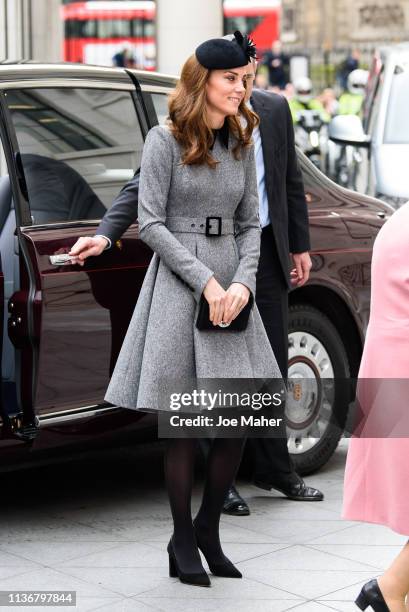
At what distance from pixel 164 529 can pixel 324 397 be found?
1.25m

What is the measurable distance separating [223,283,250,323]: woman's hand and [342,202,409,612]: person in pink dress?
664 millimetres

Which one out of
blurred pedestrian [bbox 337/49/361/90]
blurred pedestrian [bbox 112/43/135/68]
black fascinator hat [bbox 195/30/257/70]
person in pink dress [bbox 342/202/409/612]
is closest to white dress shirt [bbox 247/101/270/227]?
black fascinator hat [bbox 195/30/257/70]

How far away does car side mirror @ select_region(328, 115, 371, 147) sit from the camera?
1072 centimetres

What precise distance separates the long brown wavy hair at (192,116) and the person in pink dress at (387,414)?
887 millimetres

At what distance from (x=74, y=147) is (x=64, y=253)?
535 millimetres

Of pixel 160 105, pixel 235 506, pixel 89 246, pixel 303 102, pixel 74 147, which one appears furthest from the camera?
pixel 303 102

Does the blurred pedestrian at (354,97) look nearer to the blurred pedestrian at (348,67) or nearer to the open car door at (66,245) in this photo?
the blurred pedestrian at (348,67)

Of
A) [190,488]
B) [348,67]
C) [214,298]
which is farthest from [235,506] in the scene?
[348,67]

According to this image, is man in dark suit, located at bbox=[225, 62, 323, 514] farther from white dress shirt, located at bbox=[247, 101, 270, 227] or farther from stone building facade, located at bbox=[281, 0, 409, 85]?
stone building facade, located at bbox=[281, 0, 409, 85]

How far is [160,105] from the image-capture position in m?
5.84

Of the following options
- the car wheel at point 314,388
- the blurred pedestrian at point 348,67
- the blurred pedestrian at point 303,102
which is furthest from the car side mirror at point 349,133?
the blurred pedestrian at point 348,67

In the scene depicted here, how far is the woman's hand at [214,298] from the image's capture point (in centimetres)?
452

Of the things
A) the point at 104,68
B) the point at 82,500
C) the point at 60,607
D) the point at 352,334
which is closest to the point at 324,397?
the point at 352,334

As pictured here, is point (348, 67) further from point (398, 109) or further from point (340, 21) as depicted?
point (340, 21)
